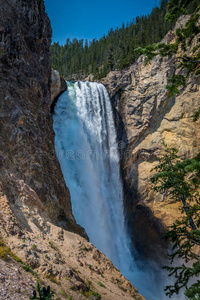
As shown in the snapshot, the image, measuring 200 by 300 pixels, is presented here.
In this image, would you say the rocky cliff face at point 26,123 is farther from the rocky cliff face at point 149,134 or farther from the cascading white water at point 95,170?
the rocky cliff face at point 149,134

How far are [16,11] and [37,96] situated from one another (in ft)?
21.0

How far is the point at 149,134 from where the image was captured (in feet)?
78.6

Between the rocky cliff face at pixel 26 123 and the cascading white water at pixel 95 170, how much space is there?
702 centimetres

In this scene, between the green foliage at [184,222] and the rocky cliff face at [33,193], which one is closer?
the green foliage at [184,222]

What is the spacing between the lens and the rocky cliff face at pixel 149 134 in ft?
70.6

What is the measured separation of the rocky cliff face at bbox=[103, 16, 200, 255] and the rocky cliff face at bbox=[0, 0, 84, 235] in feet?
38.7

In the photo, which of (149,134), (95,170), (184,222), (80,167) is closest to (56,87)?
(80,167)

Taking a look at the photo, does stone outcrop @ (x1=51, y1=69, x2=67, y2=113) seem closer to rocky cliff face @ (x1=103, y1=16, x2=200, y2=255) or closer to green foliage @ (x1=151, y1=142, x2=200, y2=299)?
rocky cliff face @ (x1=103, y1=16, x2=200, y2=255)


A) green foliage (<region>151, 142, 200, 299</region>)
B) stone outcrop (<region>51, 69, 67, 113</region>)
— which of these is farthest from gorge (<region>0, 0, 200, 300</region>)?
green foliage (<region>151, 142, 200, 299</region>)

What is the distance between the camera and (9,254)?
5.41 meters

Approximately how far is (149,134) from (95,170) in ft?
26.1

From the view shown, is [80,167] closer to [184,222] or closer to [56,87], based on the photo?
[56,87]

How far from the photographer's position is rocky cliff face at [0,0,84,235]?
9.82 meters

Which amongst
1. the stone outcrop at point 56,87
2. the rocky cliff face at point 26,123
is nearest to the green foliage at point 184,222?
the rocky cliff face at point 26,123
